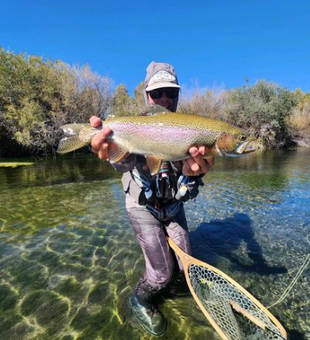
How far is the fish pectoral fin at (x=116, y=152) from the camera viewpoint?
8.77 ft

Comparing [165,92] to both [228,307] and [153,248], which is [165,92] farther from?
[228,307]

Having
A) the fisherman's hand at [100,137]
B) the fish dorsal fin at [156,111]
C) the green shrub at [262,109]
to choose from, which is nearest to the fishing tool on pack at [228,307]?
the fisherman's hand at [100,137]

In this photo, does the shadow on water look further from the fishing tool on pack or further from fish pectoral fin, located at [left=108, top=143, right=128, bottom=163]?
fish pectoral fin, located at [left=108, top=143, right=128, bottom=163]

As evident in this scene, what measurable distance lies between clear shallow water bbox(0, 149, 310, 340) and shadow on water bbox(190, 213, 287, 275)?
0.02 m

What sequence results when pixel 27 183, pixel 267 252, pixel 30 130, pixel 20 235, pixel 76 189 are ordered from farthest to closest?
1. pixel 30 130
2. pixel 27 183
3. pixel 76 189
4. pixel 20 235
5. pixel 267 252

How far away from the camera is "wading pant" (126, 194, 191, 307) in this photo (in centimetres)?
297

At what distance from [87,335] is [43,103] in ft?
88.9

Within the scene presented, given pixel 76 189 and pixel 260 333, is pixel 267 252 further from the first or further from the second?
pixel 76 189

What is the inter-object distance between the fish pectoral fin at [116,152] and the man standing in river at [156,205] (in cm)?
5

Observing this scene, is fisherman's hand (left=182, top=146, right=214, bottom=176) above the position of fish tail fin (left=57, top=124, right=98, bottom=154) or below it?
below

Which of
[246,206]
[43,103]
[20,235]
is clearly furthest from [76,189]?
[43,103]

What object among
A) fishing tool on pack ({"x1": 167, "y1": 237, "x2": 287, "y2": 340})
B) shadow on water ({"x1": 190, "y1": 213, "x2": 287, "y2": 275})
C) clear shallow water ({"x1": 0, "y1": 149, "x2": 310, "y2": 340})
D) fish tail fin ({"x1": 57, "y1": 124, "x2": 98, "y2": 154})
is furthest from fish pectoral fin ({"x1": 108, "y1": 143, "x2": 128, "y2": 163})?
shadow on water ({"x1": 190, "y1": 213, "x2": 287, "y2": 275})

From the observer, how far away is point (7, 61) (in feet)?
80.0

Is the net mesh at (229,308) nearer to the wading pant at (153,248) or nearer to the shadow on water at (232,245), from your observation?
the wading pant at (153,248)
